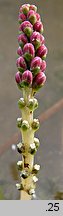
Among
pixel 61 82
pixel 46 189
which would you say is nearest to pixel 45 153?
pixel 46 189

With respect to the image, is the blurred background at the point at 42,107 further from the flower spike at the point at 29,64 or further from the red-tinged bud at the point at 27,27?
the red-tinged bud at the point at 27,27

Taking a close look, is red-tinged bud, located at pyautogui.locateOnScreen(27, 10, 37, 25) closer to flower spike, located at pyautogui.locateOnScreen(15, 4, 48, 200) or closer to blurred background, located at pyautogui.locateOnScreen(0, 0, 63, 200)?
flower spike, located at pyautogui.locateOnScreen(15, 4, 48, 200)

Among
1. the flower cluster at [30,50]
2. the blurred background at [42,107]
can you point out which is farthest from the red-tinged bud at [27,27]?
the blurred background at [42,107]

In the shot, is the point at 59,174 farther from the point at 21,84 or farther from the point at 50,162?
the point at 21,84

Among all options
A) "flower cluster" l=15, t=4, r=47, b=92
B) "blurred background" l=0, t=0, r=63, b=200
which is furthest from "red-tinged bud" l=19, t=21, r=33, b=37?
"blurred background" l=0, t=0, r=63, b=200

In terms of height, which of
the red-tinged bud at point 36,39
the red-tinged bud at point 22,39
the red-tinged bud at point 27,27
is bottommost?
the red-tinged bud at point 36,39

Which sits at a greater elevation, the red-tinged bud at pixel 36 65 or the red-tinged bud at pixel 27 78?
the red-tinged bud at pixel 36 65

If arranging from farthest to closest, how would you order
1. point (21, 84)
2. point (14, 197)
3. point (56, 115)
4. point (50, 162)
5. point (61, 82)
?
point (61, 82), point (56, 115), point (50, 162), point (14, 197), point (21, 84)
